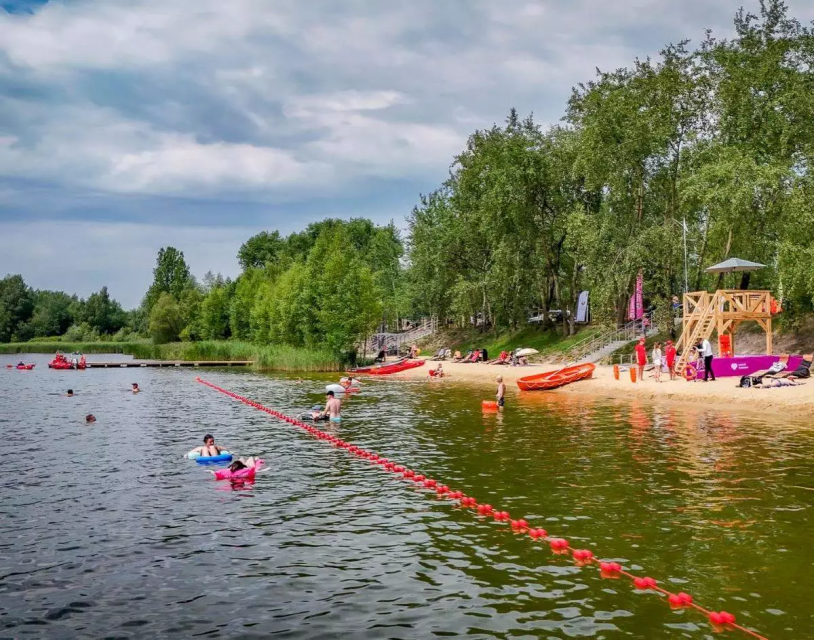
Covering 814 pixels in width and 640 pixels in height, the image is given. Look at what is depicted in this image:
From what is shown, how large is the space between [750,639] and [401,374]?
58742mm

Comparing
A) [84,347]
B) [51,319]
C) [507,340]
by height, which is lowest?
[84,347]

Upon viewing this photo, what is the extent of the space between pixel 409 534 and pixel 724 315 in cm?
3426

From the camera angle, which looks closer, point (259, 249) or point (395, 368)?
point (395, 368)

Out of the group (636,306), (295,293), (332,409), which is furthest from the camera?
(295,293)

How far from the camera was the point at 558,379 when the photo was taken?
4722 centimetres

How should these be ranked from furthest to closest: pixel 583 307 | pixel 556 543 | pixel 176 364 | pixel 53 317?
1. pixel 53 317
2. pixel 176 364
3. pixel 583 307
4. pixel 556 543

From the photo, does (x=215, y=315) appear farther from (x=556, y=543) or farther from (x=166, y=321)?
(x=556, y=543)

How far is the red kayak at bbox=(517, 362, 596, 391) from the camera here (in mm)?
46969

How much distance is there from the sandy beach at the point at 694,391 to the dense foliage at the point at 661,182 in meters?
8.05

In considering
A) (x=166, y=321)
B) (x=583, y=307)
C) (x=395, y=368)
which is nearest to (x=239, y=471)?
(x=395, y=368)

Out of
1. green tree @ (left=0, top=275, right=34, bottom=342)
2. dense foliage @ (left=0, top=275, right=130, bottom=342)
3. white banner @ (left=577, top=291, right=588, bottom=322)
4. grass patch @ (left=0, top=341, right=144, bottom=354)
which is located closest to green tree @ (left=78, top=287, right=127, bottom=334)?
dense foliage @ (left=0, top=275, right=130, bottom=342)

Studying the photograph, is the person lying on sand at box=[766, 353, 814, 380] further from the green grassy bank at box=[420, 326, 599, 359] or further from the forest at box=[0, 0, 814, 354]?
the green grassy bank at box=[420, 326, 599, 359]

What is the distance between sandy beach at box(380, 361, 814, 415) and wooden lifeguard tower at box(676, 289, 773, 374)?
124 inches

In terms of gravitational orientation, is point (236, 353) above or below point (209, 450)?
above
